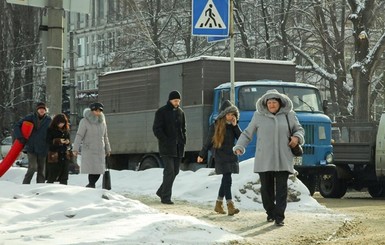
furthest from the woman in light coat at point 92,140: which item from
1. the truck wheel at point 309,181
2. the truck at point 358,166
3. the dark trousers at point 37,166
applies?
the truck at point 358,166

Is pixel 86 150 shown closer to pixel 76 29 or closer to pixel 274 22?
pixel 274 22

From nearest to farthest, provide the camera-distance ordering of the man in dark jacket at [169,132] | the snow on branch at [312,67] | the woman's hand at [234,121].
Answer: the woman's hand at [234,121]
the man in dark jacket at [169,132]
the snow on branch at [312,67]

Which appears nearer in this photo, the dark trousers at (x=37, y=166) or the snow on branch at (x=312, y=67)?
the dark trousers at (x=37, y=166)

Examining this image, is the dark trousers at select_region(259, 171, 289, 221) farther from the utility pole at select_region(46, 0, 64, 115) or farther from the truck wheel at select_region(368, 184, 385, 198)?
the truck wheel at select_region(368, 184, 385, 198)

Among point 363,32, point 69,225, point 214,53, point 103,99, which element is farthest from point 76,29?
point 69,225

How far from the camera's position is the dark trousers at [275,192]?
45.1 ft

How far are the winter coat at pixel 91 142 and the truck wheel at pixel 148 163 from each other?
9.57 meters

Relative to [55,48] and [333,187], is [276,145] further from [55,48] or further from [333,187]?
[333,187]

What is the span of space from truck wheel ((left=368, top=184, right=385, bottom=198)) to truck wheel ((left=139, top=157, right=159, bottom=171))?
5.50 m

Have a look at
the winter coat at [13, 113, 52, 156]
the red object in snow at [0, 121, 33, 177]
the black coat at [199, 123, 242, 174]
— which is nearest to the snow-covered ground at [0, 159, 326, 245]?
the red object in snow at [0, 121, 33, 177]

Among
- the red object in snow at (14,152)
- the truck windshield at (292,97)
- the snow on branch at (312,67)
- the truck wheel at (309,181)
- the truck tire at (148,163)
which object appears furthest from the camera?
the snow on branch at (312,67)

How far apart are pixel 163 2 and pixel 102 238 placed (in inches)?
1641

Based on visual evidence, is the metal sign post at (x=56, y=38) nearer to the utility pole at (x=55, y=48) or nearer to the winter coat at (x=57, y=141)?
the utility pole at (x=55, y=48)

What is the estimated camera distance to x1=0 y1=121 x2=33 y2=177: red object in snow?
14.9 meters
